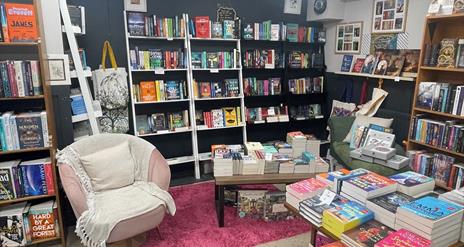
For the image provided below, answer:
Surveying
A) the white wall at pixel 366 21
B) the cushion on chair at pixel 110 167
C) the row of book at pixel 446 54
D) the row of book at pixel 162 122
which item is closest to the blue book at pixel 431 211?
the row of book at pixel 446 54

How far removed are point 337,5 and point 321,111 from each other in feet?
5.11

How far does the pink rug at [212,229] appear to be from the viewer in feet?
8.68

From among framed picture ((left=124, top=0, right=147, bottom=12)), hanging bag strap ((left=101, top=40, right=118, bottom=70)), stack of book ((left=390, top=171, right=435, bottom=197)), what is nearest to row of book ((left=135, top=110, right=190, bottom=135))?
hanging bag strap ((left=101, top=40, right=118, bottom=70))

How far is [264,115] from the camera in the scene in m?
4.38

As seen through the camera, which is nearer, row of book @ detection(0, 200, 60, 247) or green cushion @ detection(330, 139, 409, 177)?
row of book @ detection(0, 200, 60, 247)

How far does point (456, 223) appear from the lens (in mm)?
1580

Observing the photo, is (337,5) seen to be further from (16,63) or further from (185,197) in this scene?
(16,63)

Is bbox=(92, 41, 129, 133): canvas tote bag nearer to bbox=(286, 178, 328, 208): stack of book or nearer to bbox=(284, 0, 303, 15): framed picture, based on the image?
bbox=(286, 178, 328, 208): stack of book

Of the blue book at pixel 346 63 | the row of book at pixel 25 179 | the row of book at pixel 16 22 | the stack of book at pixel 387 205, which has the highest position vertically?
the row of book at pixel 16 22

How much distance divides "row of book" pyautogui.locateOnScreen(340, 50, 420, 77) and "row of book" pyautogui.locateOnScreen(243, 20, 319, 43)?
0.67 m

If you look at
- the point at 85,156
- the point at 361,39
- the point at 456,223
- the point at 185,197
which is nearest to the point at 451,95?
the point at 361,39

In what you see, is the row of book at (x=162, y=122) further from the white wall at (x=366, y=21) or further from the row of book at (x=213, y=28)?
the white wall at (x=366, y=21)

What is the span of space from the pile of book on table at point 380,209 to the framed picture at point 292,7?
312 cm

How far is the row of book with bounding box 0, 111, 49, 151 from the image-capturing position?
7.78 ft
